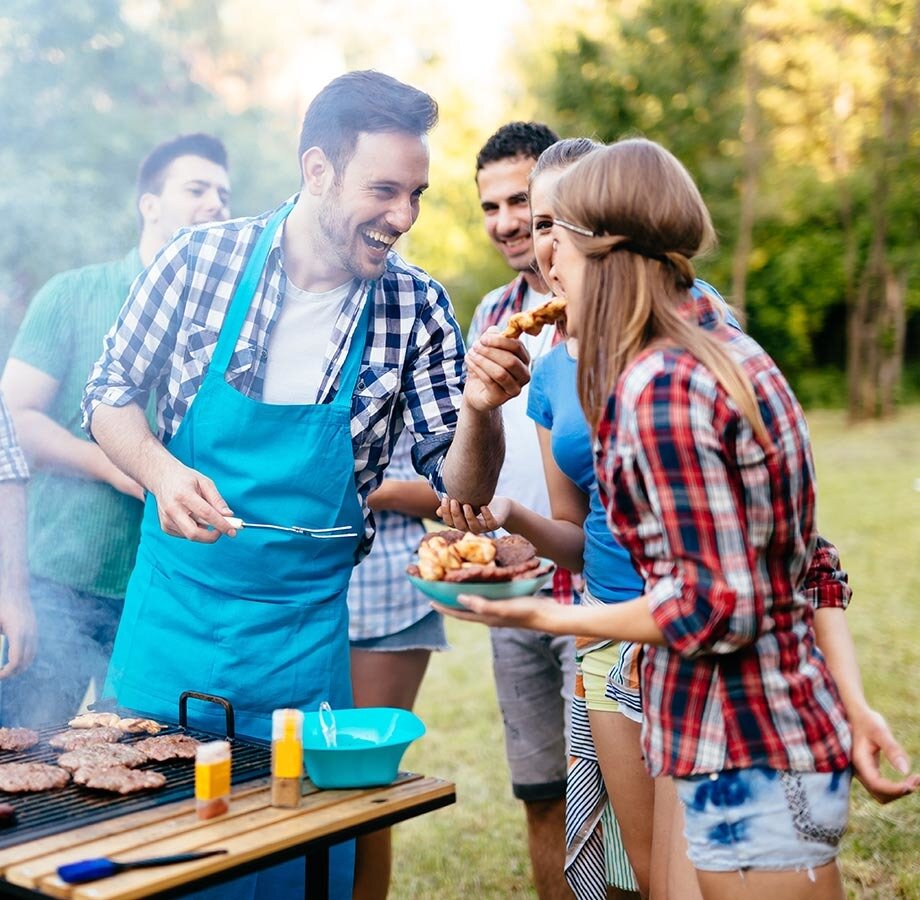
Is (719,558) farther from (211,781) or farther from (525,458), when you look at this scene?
(525,458)

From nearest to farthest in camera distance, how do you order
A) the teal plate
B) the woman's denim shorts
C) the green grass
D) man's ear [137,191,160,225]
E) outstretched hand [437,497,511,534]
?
1. the woman's denim shorts
2. the teal plate
3. outstretched hand [437,497,511,534]
4. man's ear [137,191,160,225]
5. the green grass

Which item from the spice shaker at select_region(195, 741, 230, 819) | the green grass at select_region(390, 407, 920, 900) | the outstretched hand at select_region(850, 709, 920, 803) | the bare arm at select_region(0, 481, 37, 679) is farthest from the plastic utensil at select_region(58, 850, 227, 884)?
the green grass at select_region(390, 407, 920, 900)

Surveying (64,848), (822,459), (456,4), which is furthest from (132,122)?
(64,848)

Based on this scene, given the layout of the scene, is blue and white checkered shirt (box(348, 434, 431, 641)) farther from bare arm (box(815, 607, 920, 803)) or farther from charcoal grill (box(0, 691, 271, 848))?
bare arm (box(815, 607, 920, 803))

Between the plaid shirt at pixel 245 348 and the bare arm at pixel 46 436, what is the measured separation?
0.68 m

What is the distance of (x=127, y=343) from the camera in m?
2.78

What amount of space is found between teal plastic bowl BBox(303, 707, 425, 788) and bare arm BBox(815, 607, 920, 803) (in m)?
0.77

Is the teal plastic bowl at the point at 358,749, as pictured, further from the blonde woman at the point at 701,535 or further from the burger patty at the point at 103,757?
the blonde woman at the point at 701,535

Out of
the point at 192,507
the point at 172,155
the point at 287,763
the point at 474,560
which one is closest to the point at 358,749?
the point at 287,763

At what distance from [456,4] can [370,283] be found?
17304mm

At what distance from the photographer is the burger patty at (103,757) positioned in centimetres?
221

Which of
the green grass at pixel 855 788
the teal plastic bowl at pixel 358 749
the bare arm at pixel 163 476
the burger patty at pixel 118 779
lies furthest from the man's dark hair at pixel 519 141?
the green grass at pixel 855 788

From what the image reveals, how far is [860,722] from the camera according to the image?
180 centimetres

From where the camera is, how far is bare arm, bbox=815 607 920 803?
5.81 feet
